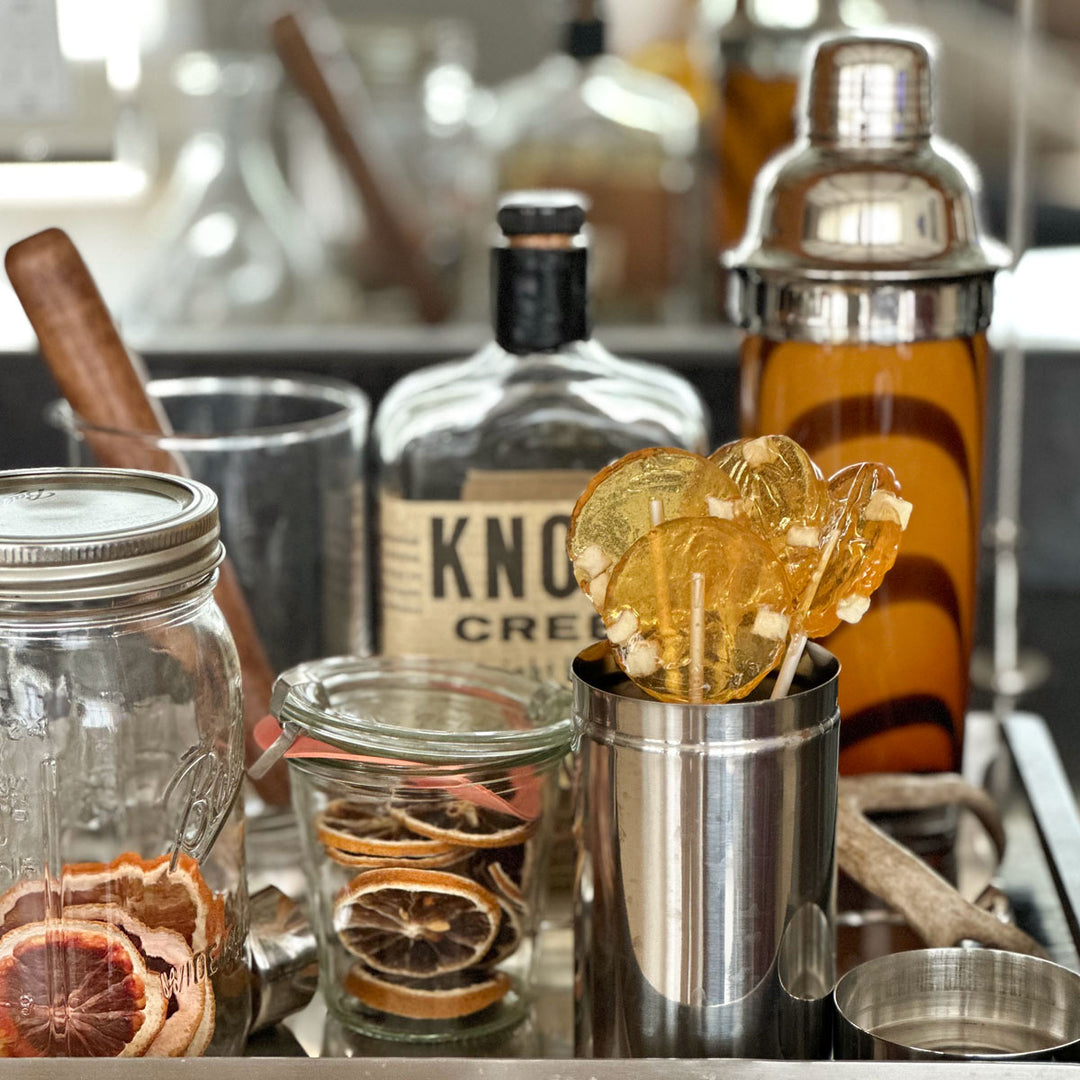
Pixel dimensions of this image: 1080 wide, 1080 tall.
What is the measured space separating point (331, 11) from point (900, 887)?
3.84 ft

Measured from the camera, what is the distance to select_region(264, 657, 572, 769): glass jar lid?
1.25 ft

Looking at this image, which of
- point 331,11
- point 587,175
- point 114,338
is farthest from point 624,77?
point 114,338

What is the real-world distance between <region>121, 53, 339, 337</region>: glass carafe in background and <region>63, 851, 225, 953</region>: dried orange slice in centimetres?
60

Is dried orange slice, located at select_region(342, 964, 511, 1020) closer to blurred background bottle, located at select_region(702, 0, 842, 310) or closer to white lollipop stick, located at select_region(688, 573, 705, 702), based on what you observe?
white lollipop stick, located at select_region(688, 573, 705, 702)

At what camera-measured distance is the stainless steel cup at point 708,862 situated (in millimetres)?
347

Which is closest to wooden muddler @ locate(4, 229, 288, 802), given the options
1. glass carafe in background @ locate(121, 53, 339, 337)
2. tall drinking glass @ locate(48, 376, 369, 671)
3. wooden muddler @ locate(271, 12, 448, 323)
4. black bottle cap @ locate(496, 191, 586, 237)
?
tall drinking glass @ locate(48, 376, 369, 671)

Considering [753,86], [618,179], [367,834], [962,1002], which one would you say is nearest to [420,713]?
[367,834]

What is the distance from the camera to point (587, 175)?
0.96m

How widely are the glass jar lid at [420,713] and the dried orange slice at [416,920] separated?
3 cm

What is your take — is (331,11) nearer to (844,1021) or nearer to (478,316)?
(478,316)

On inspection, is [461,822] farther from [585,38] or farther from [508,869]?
[585,38]

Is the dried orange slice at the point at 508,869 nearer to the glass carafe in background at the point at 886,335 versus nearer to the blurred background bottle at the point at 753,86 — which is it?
the glass carafe in background at the point at 886,335

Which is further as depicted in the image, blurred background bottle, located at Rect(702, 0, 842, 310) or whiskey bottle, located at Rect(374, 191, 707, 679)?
blurred background bottle, located at Rect(702, 0, 842, 310)

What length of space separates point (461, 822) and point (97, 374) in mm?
167
